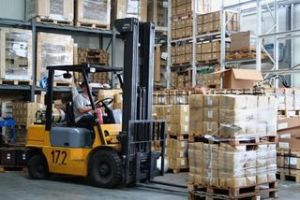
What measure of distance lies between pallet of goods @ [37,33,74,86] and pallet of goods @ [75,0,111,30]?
1.05 metres

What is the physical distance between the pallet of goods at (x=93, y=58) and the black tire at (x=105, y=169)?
6470 mm

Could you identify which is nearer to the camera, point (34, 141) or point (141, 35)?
point (141, 35)

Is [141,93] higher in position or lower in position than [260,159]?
higher

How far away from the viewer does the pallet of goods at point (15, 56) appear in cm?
1315

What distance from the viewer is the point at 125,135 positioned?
8227 millimetres

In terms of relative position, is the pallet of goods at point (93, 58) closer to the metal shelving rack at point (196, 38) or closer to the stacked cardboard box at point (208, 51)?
the metal shelving rack at point (196, 38)

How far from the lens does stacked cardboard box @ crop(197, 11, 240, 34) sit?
48.1 feet

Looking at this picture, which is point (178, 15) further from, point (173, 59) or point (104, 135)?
point (104, 135)

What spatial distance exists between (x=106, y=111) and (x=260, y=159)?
2946 mm

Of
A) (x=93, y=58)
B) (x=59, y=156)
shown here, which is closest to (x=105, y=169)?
(x=59, y=156)

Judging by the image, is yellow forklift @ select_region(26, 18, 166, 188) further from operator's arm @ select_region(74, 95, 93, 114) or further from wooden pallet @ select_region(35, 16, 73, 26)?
wooden pallet @ select_region(35, 16, 73, 26)

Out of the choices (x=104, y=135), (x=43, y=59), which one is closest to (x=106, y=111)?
(x=104, y=135)

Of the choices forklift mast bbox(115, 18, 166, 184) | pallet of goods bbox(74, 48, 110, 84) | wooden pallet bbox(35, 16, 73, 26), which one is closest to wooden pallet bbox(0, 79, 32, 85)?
pallet of goods bbox(74, 48, 110, 84)

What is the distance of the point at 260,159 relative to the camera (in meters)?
7.48
